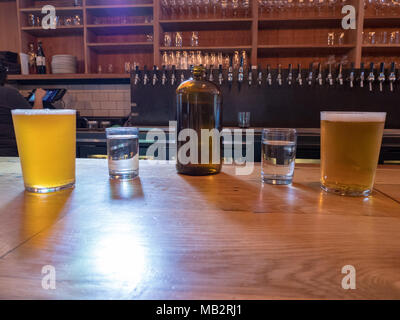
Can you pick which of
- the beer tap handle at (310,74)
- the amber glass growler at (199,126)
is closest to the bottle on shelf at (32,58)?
the beer tap handle at (310,74)

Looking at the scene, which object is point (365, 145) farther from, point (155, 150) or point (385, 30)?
point (385, 30)

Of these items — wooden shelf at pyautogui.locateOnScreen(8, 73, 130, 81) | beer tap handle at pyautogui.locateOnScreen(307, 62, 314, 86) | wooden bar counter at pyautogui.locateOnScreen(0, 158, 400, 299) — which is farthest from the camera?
wooden shelf at pyautogui.locateOnScreen(8, 73, 130, 81)

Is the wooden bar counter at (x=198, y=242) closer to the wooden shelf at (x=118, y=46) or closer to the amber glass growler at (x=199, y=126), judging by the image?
the amber glass growler at (x=199, y=126)

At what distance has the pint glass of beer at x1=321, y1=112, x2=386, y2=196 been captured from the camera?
20.3 inches

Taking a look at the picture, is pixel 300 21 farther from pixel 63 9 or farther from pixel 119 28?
pixel 63 9

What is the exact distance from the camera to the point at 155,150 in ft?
7.55

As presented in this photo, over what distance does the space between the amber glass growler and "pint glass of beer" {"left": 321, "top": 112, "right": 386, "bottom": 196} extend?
257 mm

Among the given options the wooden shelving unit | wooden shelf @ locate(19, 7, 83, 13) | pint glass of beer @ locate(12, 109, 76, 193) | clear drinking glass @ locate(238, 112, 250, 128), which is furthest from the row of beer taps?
pint glass of beer @ locate(12, 109, 76, 193)

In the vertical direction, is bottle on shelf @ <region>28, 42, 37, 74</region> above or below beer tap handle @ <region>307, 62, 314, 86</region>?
above

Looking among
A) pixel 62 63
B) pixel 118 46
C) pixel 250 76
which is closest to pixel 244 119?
pixel 250 76

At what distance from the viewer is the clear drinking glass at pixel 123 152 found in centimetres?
64

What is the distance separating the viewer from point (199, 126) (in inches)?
28.0

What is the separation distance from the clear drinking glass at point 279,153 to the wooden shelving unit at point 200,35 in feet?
7.36

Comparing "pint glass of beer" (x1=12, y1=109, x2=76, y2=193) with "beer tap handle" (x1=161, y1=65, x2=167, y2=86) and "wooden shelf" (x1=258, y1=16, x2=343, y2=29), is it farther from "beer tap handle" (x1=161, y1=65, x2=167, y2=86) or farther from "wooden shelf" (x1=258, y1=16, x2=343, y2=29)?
"wooden shelf" (x1=258, y1=16, x2=343, y2=29)
